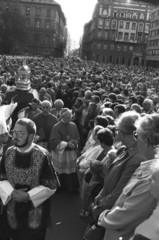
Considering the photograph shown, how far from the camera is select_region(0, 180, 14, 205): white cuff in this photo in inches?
122

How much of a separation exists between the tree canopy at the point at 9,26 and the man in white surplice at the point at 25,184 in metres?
62.0

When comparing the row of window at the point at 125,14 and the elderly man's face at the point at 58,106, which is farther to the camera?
the row of window at the point at 125,14

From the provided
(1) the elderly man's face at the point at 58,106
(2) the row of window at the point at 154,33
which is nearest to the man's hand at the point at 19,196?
(1) the elderly man's face at the point at 58,106

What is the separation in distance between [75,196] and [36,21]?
77.5 m

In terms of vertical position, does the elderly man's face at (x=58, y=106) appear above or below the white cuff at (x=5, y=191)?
above

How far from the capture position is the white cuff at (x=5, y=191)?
10.2 feet

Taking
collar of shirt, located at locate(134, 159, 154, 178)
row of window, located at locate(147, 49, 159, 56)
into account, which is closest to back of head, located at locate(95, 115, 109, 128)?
collar of shirt, located at locate(134, 159, 154, 178)

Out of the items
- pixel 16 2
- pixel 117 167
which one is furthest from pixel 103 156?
pixel 16 2

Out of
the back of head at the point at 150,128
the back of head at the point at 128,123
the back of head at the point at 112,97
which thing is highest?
the back of head at the point at 150,128

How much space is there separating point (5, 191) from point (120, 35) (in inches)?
3490

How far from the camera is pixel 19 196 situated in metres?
3.07

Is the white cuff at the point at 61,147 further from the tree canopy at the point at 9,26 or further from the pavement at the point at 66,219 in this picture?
the tree canopy at the point at 9,26

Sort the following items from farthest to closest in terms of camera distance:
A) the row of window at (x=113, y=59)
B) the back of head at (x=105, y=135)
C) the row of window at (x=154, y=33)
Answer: the row of window at (x=113, y=59) → the row of window at (x=154, y=33) → the back of head at (x=105, y=135)

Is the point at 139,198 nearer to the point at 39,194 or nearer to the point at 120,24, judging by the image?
the point at 39,194
